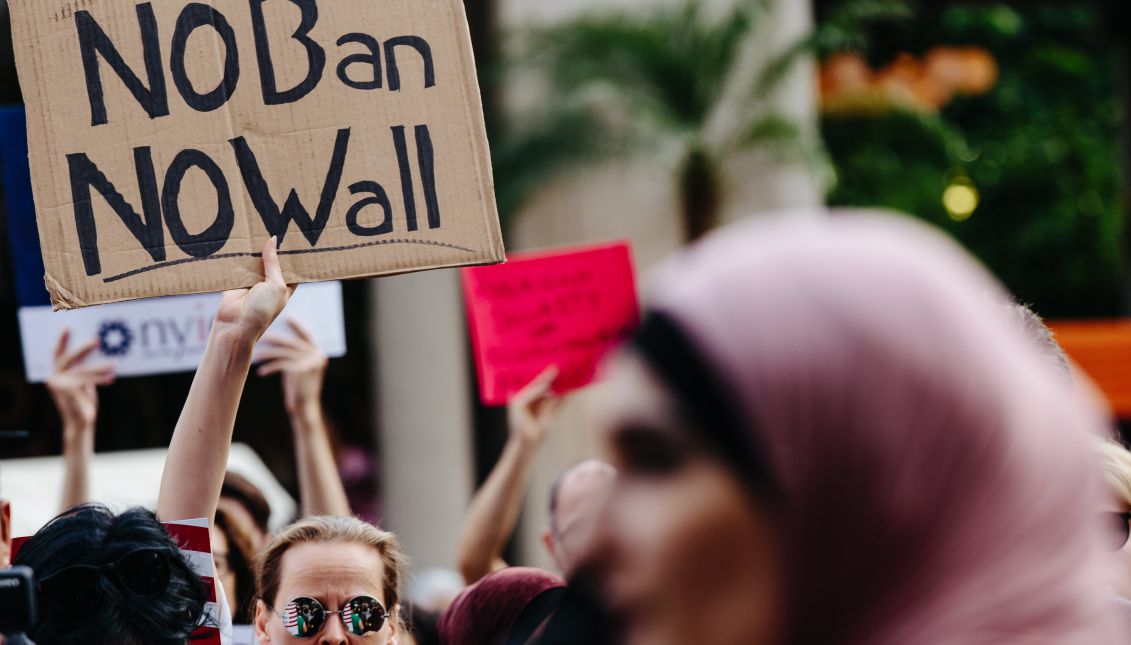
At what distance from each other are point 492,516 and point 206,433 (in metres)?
1.58

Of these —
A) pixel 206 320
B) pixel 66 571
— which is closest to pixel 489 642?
pixel 66 571

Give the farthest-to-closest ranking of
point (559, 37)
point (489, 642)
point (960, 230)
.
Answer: point (960, 230) → point (559, 37) → point (489, 642)

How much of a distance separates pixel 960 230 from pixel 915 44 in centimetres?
190

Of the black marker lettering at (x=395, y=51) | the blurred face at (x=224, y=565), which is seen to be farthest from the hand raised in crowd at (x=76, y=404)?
the black marker lettering at (x=395, y=51)

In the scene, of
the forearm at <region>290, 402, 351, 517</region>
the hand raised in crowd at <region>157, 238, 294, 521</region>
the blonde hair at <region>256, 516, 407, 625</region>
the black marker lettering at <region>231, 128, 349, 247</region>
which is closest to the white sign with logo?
the forearm at <region>290, 402, 351, 517</region>

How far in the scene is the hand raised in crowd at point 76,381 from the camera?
10.3 ft

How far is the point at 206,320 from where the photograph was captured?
12.0ft

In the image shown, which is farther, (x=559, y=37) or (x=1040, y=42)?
(x=1040, y=42)

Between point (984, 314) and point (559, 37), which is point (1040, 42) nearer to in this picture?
point (559, 37)

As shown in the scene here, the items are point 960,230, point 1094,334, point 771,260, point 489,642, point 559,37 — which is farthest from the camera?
point 960,230

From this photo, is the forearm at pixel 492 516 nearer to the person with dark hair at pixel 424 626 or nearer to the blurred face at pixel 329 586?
the person with dark hair at pixel 424 626

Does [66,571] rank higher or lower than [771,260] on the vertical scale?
lower

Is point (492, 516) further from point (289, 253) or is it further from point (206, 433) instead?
point (206, 433)

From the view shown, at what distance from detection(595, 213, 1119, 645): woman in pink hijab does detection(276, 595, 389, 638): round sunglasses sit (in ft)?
5.18
